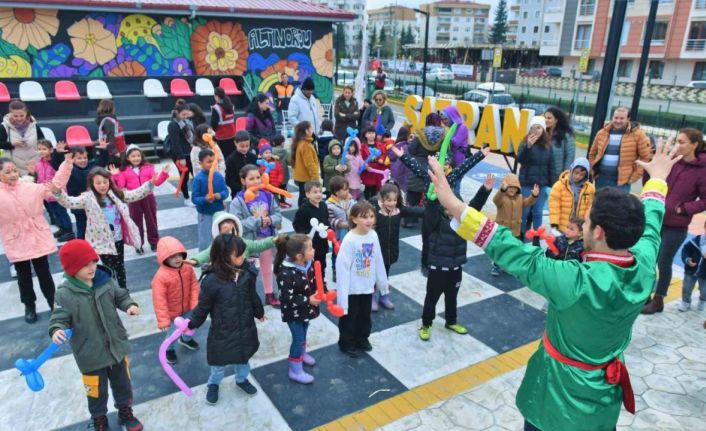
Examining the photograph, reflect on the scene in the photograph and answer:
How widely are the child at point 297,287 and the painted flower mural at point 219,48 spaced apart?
13.7 meters

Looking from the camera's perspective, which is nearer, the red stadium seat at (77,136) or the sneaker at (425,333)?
the sneaker at (425,333)

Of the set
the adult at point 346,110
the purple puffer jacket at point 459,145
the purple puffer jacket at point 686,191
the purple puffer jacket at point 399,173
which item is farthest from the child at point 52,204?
the purple puffer jacket at point 686,191

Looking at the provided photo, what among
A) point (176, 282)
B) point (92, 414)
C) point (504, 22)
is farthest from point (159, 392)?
point (504, 22)

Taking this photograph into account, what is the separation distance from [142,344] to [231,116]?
533cm

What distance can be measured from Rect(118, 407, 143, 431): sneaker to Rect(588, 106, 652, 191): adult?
6080mm

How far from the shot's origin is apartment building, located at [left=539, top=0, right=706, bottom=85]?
137 feet

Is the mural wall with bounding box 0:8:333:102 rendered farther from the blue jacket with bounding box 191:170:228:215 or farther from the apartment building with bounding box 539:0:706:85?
the apartment building with bounding box 539:0:706:85

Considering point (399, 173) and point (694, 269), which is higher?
point (399, 173)

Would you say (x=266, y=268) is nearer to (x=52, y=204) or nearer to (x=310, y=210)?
(x=310, y=210)

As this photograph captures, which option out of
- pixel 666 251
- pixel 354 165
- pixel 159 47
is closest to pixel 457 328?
pixel 666 251

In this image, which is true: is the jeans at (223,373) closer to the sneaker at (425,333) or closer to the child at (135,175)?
the sneaker at (425,333)

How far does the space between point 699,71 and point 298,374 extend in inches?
1995

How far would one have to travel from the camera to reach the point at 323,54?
17906 millimetres

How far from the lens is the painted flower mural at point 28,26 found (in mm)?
13477
